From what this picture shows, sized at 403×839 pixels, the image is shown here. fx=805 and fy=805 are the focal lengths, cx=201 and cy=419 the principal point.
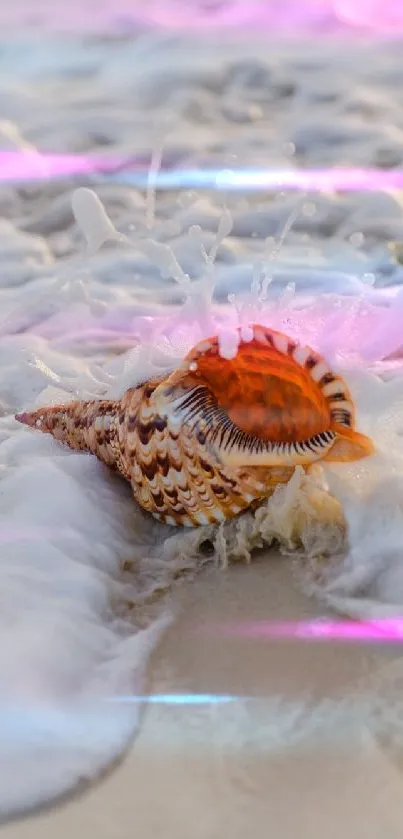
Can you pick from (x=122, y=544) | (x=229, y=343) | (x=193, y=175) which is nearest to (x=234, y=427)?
(x=229, y=343)

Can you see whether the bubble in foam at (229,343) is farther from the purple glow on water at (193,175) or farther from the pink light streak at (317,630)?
the purple glow on water at (193,175)

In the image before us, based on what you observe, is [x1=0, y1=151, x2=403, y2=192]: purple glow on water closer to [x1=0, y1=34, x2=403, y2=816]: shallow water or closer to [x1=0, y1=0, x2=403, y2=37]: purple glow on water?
[x1=0, y1=34, x2=403, y2=816]: shallow water

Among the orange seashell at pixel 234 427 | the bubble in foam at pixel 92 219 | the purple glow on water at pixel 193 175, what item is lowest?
the purple glow on water at pixel 193 175

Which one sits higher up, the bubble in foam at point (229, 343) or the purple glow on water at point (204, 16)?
the purple glow on water at point (204, 16)

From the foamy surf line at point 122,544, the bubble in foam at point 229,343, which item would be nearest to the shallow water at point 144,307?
the foamy surf line at point 122,544

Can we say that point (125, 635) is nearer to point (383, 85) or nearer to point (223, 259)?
point (223, 259)

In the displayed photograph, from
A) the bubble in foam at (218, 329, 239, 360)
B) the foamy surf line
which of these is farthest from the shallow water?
the bubble in foam at (218, 329, 239, 360)
